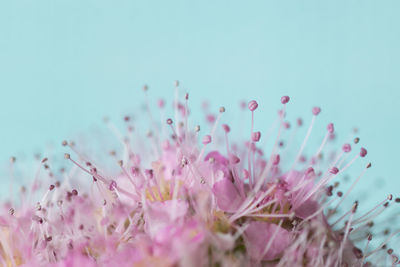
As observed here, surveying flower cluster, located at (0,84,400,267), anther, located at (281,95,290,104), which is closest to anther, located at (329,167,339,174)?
Result: flower cluster, located at (0,84,400,267)

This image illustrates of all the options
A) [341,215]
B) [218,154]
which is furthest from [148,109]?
[341,215]

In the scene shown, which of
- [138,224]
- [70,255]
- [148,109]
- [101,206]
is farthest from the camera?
[148,109]

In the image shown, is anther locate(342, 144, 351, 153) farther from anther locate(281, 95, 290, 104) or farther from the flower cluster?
anther locate(281, 95, 290, 104)

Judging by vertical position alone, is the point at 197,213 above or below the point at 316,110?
below

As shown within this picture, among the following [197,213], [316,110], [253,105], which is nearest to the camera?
[197,213]

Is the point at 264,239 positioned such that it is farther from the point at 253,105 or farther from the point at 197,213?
the point at 253,105

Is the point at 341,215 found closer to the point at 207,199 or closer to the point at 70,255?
the point at 207,199

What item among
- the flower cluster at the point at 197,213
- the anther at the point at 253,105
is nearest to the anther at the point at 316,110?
the flower cluster at the point at 197,213

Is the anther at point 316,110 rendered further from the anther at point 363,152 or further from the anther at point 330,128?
the anther at point 363,152

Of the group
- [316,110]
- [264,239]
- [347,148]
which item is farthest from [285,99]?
[264,239]
